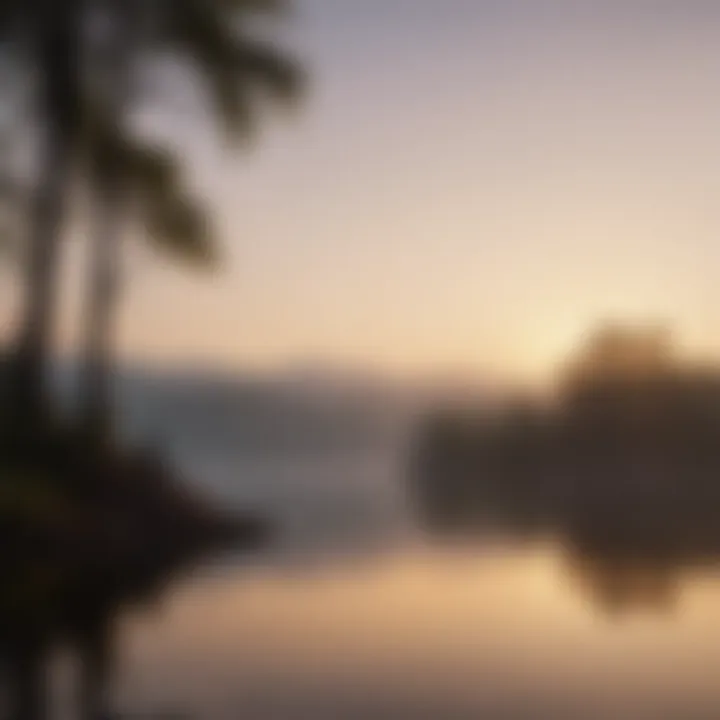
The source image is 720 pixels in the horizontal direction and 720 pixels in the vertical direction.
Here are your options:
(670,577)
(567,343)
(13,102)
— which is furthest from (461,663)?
(13,102)

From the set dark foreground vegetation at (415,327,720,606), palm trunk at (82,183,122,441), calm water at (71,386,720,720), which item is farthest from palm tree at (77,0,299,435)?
dark foreground vegetation at (415,327,720,606)

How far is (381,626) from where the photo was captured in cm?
95

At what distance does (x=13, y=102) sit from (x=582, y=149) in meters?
0.55

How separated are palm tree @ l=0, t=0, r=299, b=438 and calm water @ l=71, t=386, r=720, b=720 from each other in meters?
0.20

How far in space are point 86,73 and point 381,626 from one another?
0.58 metres

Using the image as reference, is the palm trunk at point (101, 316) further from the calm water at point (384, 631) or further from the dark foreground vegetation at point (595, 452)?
the dark foreground vegetation at point (595, 452)

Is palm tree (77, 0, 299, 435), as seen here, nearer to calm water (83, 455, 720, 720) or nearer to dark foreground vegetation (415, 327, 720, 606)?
calm water (83, 455, 720, 720)

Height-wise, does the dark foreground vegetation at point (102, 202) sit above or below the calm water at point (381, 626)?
above

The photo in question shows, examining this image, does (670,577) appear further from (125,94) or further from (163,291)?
(125,94)

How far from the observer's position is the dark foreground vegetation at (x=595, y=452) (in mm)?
1091

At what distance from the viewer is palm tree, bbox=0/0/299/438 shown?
1.07 meters

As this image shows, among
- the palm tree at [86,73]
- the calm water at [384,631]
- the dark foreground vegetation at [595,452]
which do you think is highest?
the palm tree at [86,73]

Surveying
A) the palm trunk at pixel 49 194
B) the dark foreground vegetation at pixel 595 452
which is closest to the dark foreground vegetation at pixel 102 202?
the palm trunk at pixel 49 194

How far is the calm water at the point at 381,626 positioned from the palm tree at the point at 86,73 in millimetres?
201
